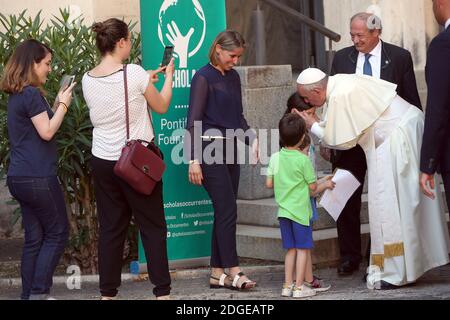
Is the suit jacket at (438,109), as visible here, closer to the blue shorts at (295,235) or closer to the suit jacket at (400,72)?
the blue shorts at (295,235)

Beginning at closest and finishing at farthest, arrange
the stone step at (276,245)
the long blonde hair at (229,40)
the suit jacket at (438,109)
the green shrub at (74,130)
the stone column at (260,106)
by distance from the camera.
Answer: the suit jacket at (438,109) → the long blonde hair at (229,40) → the green shrub at (74,130) → the stone step at (276,245) → the stone column at (260,106)

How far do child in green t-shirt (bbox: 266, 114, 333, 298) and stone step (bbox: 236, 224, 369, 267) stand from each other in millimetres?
1023

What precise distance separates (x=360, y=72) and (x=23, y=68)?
8.98 ft

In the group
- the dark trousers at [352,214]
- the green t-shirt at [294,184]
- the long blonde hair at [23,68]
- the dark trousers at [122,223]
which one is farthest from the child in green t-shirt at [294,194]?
the long blonde hair at [23,68]

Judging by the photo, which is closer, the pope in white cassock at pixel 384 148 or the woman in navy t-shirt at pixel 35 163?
the woman in navy t-shirt at pixel 35 163

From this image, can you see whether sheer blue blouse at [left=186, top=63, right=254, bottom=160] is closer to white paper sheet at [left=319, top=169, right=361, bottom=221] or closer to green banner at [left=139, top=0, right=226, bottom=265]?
green banner at [left=139, top=0, right=226, bottom=265]

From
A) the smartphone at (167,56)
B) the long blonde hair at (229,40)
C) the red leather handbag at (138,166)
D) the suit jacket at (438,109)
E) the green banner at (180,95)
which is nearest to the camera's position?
the suit jacket at (438,109)

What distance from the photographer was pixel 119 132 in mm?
8523

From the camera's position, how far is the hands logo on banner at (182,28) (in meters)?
9.79

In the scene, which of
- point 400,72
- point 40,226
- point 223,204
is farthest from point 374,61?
point 40,226

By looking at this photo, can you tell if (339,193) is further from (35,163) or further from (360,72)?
(35,163)

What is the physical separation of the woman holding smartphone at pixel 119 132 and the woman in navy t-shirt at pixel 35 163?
0.33m

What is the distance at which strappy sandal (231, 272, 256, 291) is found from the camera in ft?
30.9
